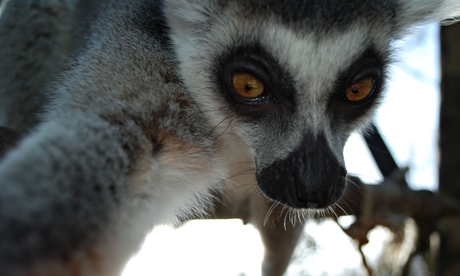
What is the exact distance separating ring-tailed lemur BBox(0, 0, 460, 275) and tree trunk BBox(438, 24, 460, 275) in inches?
101

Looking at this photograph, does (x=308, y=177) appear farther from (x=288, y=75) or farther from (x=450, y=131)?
(x=450, y=131)

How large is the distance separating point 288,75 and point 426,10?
91cm

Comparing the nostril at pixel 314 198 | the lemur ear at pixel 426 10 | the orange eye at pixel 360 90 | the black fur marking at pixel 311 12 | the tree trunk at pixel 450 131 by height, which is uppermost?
the black fur marking at pixel 311 12

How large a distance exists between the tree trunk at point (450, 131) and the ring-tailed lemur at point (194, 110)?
2.57 metres

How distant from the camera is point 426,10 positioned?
8.66 ft

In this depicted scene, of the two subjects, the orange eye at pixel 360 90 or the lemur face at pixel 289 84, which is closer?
the lemur face at pixel 289 84

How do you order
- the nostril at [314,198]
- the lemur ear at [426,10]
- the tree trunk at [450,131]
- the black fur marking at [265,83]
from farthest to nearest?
the tree trunk at [450,131]
the lemur ear at [426,10]
the black fur marking at [265,83]
the nostril at [314,198]

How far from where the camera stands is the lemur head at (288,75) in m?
2.18

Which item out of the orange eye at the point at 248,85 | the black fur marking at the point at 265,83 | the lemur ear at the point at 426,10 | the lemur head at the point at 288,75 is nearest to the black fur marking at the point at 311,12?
the lemur head at the point at 288,75

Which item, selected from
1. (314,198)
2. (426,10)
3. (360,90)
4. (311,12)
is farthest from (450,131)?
(314,198)

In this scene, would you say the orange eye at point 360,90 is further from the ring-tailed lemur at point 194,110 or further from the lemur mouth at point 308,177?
the lemur mouth at point 308,177

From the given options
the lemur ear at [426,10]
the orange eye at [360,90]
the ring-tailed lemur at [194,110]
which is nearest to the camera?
the ring-tailed lemur at [194,110]

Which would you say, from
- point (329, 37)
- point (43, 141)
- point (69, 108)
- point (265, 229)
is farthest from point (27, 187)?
point (265, 229)

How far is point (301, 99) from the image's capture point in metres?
2.23
